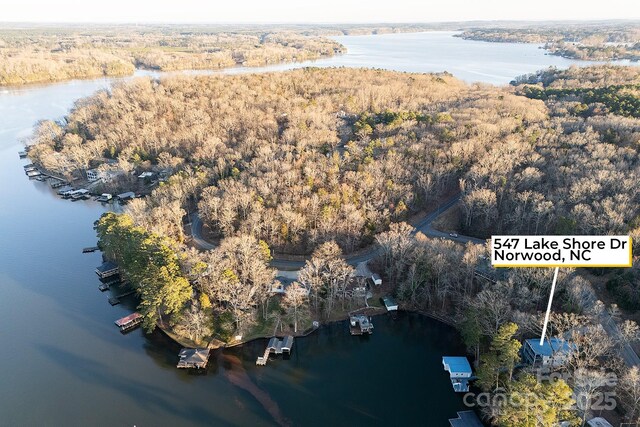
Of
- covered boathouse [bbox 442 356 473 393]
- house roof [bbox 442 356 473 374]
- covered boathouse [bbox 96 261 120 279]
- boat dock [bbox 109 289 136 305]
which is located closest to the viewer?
covered boathouse [bbox 442 356 473 393]

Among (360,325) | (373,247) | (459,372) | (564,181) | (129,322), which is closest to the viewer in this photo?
(459,372)

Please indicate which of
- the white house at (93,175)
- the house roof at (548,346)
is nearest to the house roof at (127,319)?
the house roof at (548,346)

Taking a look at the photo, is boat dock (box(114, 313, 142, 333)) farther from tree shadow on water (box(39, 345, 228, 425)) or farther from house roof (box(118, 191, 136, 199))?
house roof (box(118, 191, 136, 199))

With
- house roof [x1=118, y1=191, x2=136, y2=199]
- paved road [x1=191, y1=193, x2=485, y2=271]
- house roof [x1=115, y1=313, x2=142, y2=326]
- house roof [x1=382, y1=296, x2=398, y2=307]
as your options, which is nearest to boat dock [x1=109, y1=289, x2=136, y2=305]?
house roof [x1=115, y1=313, x2=142, y2=326]

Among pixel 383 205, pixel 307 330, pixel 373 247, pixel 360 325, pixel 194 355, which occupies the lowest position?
pixel 307 330

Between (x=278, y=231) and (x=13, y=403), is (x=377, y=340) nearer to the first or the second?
(x=278, y=231)

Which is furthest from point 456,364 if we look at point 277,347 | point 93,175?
point 93,175

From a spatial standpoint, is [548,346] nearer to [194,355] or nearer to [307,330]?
[307,330]
